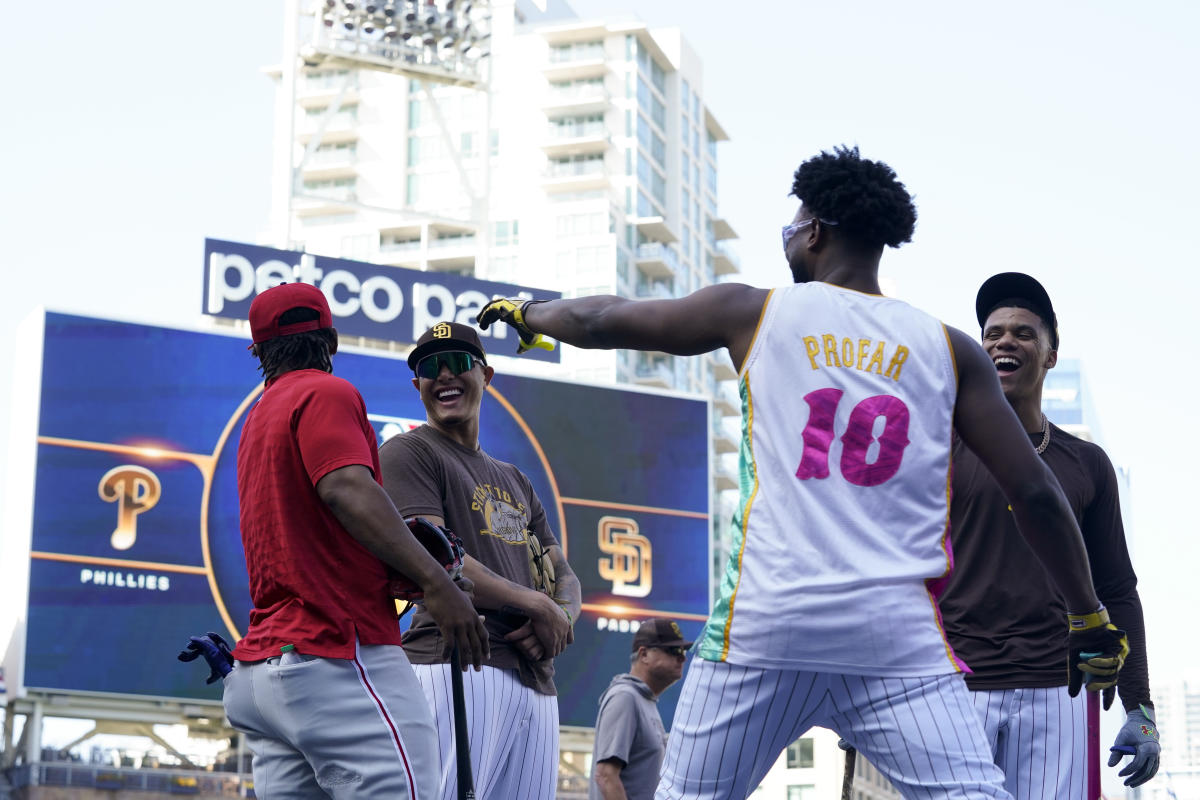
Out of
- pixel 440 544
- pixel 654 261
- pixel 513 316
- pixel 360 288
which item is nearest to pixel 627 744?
pixel 440 544

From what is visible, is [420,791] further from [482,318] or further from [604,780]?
[604,780]

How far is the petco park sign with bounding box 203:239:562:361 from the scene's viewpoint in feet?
105

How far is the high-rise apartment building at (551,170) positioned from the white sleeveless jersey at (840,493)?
73662 mm

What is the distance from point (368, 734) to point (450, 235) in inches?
3197

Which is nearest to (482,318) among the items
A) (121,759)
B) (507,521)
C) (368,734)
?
(368,734)

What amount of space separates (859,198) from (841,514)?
0.83 meters

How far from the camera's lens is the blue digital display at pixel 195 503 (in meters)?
26.7

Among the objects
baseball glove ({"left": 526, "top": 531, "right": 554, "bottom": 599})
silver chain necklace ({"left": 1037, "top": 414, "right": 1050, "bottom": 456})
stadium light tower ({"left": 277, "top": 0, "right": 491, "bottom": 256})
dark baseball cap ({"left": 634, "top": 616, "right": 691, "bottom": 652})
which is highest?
stadium light tower ({"left": 277, "top": 0, "right": 491, "bottom": 256})

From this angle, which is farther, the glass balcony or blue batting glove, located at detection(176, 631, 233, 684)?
the glass balcony

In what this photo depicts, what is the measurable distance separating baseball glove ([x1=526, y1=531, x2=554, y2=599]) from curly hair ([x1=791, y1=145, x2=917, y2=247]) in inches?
92.7

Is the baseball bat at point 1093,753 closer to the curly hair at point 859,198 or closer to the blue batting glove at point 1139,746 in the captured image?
the blue batting glove at point 1139,746

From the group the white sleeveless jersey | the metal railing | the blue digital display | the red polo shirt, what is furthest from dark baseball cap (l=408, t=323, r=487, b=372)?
the metal railing

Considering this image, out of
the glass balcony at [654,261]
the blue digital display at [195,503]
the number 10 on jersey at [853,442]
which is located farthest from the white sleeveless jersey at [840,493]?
the glass balcony at [654,261]

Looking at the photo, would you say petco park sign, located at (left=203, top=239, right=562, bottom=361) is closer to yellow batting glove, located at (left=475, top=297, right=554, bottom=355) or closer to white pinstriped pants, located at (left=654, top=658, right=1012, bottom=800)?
yellow batting glove, located at (left=475, top=297, right=554, bottom=355)
